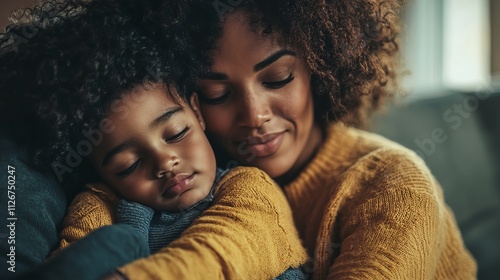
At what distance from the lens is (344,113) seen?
120 centimetres

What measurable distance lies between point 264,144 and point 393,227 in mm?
305

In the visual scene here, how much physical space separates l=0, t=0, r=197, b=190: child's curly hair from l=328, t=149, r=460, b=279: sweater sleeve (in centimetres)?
41

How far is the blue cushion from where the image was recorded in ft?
2.82

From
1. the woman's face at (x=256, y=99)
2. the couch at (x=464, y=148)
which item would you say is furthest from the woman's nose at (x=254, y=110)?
the couch at (x=464, y=148)

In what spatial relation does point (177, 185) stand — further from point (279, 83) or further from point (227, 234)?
point (279, 83)

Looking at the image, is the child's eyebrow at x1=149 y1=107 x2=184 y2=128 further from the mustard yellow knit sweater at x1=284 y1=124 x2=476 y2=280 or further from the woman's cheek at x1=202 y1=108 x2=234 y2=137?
the mustard yellow knit sweater at x1=284 y1=124 x2=476 y2=280

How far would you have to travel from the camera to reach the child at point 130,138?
2.96 feet

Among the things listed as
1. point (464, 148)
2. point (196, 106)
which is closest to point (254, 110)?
point (196, 106)

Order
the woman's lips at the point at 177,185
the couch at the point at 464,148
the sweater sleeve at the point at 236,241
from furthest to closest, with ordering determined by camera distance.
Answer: the couch at the point at 464,148
the woman's lips at the point at 177,185
the sweater sleeve at the point at 236,241

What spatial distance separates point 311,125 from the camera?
3.88 feet

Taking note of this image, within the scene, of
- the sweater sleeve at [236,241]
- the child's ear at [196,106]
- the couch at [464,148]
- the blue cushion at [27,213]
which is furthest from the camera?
the couch at [464,148]

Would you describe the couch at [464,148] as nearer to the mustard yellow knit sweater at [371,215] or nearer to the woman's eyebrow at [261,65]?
the mustard yellow knit sweater at [371,215]

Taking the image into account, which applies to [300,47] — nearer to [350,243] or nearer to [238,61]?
[238,61]

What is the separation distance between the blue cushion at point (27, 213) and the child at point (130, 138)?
1.1 inches
